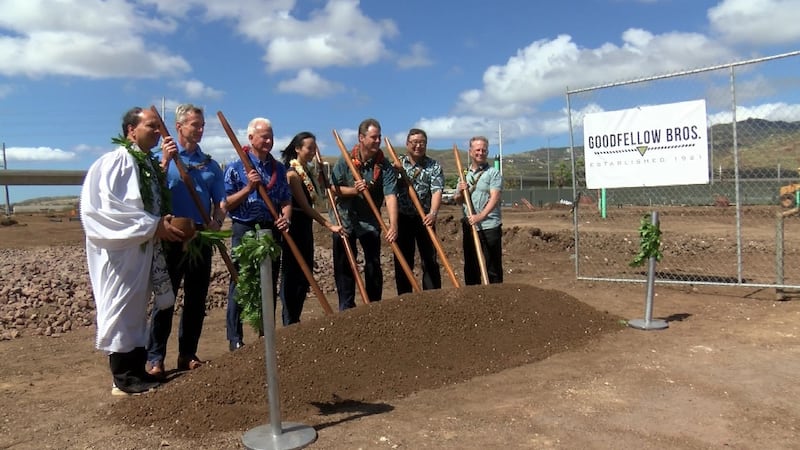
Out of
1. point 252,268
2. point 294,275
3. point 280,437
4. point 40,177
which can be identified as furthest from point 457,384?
point 40,177

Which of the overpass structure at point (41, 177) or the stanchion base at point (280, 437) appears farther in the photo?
the overpass structure at point (41, 177)

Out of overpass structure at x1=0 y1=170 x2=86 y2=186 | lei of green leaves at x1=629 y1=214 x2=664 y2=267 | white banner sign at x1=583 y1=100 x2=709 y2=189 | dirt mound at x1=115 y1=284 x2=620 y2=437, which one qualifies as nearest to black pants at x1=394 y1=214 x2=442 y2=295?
dirt mound at x1=115 y1=284 x2=620 y2=437

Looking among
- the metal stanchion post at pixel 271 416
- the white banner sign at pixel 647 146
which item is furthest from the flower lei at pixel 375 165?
the white banner sign at pixel 647 146

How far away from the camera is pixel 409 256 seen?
6156 millimetres

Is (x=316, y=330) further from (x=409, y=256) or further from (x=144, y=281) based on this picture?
(x=409, y=256)

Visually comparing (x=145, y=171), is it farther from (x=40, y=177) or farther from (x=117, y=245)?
(x=40, y=177)

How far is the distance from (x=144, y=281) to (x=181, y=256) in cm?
53

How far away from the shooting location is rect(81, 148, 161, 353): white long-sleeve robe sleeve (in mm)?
3729

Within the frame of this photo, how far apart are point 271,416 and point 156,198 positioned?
179 cm

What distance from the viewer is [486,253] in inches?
251

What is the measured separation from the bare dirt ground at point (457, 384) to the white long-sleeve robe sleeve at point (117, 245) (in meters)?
0.47

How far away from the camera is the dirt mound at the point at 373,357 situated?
360 centimetres

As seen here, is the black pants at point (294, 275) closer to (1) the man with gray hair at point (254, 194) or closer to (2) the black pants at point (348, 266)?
(1) the man with gray hair at point (254, 194)

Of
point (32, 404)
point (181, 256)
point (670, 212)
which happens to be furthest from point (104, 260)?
point (670, 212)
